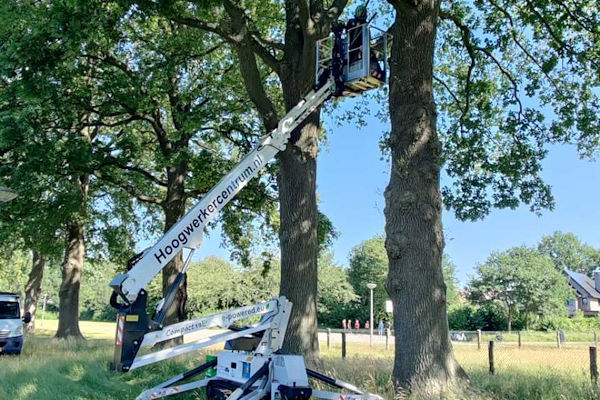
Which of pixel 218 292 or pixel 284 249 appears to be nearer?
pixel 284 249

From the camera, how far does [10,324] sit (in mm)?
19000

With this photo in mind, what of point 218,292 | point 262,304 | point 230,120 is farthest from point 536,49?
point 218,292

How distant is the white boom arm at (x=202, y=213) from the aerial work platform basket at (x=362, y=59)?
438mm

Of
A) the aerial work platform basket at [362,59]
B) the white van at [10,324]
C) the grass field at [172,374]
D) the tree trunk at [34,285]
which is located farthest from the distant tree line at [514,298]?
the aerial work platform basket at [362,59]

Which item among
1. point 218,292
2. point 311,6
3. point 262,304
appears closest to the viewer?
point 262,304

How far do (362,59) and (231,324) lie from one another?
17.5 feet

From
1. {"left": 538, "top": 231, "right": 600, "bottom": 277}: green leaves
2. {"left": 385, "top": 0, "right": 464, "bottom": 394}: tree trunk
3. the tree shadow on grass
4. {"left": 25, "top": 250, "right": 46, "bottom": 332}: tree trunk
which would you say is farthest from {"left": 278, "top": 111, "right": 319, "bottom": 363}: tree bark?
{"left": 538, "top": 231, "right": 600, "bottom": 277}: green leaves

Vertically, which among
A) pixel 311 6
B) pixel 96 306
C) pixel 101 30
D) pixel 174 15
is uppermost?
pixel 311 6

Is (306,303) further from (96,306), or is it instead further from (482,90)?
(96,306)

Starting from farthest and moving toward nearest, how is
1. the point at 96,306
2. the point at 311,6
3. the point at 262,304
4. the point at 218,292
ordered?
the point at 96,306 → the point at 218,292 → the point at 311,6 → the point at 262,304

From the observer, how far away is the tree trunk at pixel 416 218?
7.89 meters

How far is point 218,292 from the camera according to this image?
165 ft

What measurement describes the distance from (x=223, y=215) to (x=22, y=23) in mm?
11876

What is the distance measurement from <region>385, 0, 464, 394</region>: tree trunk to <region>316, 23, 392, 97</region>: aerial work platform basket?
1.88 feet
